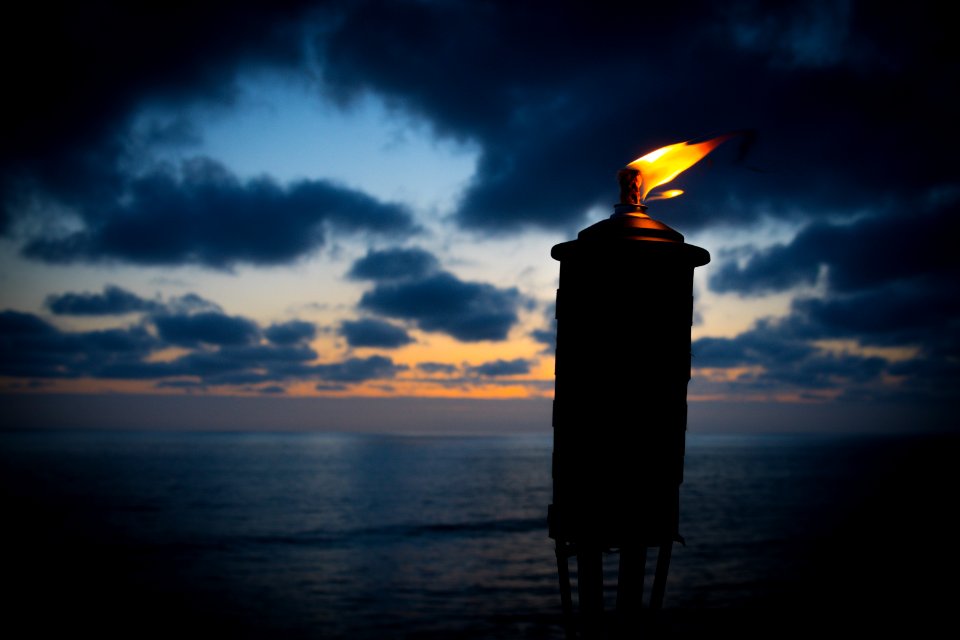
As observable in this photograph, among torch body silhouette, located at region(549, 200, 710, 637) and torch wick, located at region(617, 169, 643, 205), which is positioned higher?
torch wick, located at region(617, 169, 643, 205)

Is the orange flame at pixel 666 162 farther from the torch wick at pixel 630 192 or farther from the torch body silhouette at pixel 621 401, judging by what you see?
the torch body silhouette at pixel 621 401

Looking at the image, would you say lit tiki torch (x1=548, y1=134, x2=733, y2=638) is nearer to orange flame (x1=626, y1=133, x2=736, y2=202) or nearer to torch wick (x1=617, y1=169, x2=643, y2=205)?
torch wick (x1=617, y1=169, x2=643, y2=205)

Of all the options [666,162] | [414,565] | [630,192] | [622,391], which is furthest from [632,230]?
[414,565]

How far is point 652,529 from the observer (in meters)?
2.40

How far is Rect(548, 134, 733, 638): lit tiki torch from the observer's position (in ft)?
7.93

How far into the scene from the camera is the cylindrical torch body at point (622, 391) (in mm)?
2414

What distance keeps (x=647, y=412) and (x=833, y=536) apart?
4796cm

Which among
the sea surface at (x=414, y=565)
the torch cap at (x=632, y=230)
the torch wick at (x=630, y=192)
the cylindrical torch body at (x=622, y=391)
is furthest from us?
the sea surface at (x=414, y=565)

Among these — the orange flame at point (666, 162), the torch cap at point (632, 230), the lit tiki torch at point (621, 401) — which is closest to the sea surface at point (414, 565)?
the lit tiki torch at point (621, 401)

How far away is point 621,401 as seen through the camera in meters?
2.46

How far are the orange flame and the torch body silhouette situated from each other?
12.2 inches

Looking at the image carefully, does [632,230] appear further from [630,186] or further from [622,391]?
[622,391]

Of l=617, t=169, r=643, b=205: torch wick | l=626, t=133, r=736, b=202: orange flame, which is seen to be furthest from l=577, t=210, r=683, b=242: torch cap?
l=626, t=133, r=736, b=202: orange flame

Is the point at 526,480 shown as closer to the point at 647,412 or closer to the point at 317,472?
the point at 317,472
